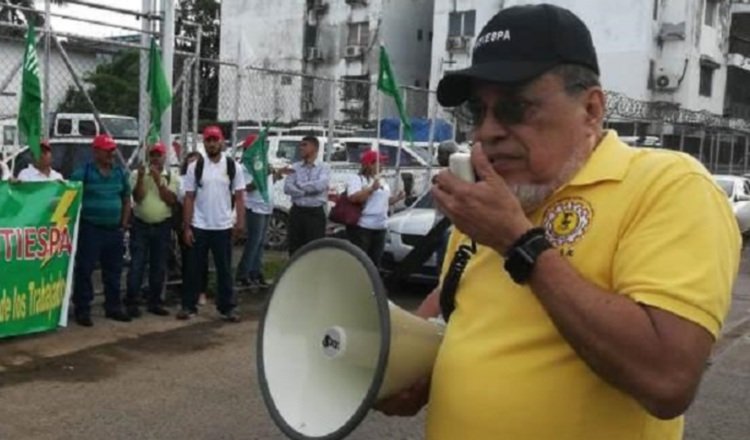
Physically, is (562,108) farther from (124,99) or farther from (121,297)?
(124,99)

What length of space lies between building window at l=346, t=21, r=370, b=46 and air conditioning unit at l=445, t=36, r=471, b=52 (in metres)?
4.46

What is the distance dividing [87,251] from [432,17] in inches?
1757

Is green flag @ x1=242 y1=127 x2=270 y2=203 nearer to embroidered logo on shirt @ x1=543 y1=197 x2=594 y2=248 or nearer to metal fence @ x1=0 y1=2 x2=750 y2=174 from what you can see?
metal fence @ x1=0 y1=2 x2=750 y2=174

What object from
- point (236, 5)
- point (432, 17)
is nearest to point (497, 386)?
point (432, 17)

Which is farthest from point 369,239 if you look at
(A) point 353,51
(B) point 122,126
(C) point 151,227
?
(A) point 353,51

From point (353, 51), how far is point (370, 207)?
38809mm

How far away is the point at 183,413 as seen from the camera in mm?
5656

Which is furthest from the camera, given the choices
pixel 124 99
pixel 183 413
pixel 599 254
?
pixel 124 99

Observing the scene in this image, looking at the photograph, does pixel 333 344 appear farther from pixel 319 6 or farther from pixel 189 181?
pixel 319 6

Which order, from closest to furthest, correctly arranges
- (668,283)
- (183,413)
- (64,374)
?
(668,283), (183,413), (64,374)

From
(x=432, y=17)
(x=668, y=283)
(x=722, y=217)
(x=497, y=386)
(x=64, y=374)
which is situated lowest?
(x=64, y=374)

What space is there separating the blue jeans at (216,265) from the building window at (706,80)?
40448 millimetres

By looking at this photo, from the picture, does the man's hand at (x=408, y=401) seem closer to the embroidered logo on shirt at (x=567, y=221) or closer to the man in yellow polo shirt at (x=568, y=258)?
the man in yellow polo shirt at (x=568, y=258)

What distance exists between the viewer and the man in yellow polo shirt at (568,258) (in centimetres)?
148
